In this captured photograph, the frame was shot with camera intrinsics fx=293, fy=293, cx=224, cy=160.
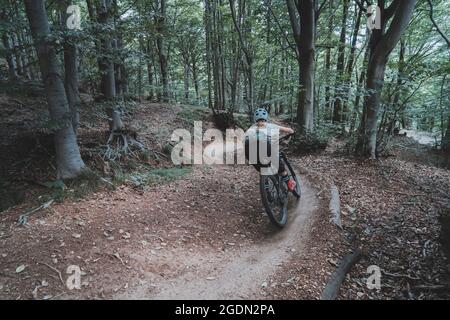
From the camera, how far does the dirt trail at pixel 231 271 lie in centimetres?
364

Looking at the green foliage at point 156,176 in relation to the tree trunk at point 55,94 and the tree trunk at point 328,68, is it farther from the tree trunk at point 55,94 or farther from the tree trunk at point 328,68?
the tree trunk at point 328,68

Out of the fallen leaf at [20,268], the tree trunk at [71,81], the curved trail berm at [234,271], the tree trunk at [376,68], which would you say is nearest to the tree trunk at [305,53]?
the tree trunk at [376,68]

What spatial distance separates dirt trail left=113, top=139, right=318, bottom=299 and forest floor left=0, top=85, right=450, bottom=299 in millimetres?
15

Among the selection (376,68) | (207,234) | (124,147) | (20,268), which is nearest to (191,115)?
(124,147)

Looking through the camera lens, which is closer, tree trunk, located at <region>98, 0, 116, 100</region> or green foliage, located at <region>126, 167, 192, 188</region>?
tree trunk, located at <region>98, 0, 116, 100</region>

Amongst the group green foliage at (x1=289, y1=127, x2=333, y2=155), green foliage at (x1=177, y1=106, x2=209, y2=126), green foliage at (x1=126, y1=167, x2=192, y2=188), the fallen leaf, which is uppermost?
green foliage at (x1=177, y1=106, x2=209, y2=126)

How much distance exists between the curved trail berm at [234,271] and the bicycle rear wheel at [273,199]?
213 millimetres

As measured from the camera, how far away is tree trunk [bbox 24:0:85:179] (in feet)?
17.6

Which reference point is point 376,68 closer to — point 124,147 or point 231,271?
point 231,271

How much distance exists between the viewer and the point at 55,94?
18.8 feet

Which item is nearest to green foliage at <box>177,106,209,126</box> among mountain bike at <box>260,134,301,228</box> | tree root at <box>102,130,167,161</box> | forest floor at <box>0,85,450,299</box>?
tree root at <box>102,130,167,161</box>

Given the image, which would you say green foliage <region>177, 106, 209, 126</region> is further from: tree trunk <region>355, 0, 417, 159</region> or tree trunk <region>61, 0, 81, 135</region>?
tree trunk <region>355, 0, 417, 159</region>

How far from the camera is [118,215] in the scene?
5.37 metres
